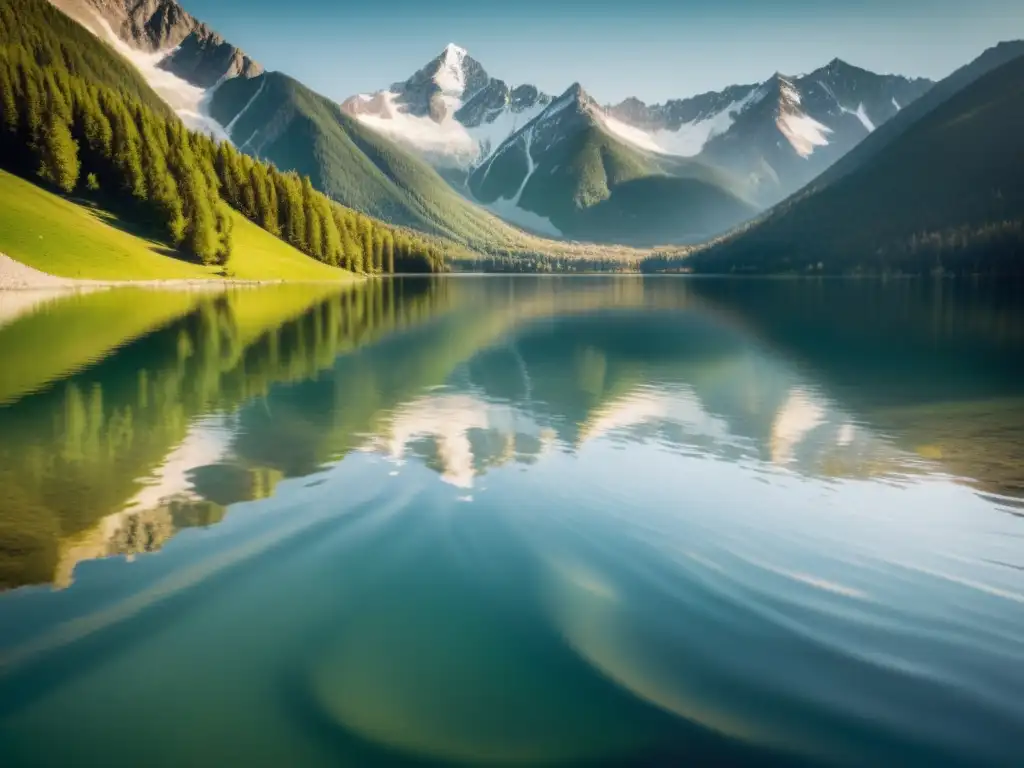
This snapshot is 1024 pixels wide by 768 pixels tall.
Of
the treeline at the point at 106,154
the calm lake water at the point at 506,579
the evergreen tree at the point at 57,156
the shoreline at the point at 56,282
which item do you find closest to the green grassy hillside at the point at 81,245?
the shoreline at the point at 56,282

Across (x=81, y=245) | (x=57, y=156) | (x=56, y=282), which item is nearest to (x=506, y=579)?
(x=56, y=282)

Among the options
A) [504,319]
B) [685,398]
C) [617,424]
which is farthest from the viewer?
[504,319]

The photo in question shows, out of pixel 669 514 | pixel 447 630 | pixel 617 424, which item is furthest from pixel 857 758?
pixel 617 424

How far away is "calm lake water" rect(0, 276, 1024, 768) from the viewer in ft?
30.5

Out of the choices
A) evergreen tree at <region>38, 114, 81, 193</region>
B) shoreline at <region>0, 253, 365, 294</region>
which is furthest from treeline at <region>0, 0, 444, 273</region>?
shoreline at <region>0, 253, 365, 294</region>

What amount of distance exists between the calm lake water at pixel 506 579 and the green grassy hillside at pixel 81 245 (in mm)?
95215

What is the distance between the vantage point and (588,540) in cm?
1585

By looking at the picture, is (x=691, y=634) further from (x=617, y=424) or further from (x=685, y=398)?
(x=685, y=398)

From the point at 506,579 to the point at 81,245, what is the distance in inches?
5121

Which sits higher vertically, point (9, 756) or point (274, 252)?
point (274, 252)

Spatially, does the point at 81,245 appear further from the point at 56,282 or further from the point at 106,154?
the point at 106,154

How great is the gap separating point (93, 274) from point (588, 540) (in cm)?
12441

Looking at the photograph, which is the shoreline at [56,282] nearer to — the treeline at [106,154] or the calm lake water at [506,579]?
the treeline at [106,154]

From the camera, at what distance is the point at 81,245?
397 feet
